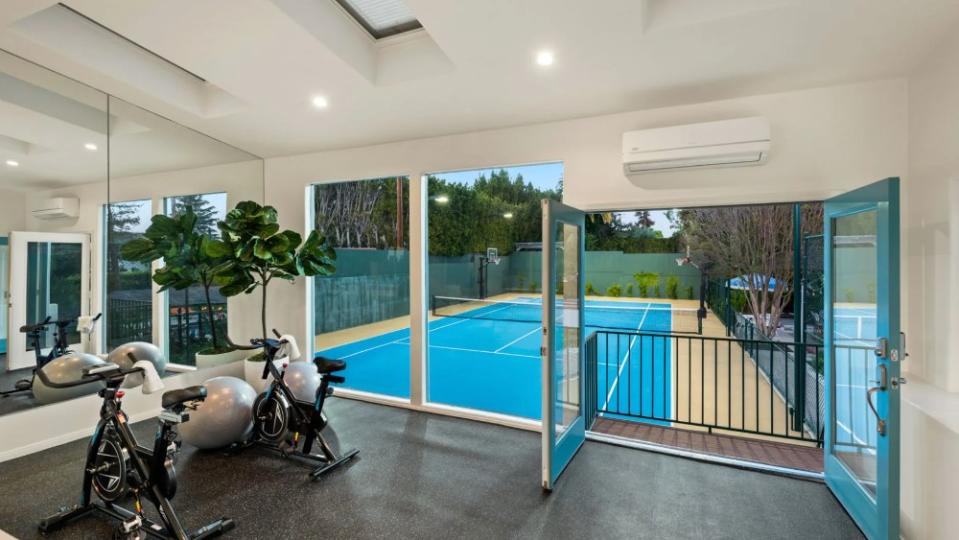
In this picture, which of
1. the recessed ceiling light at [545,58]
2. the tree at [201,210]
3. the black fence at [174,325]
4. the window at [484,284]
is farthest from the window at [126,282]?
the recessed ceiling light at [545,58]

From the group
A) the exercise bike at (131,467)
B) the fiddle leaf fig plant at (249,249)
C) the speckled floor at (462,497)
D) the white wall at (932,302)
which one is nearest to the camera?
the white wall at (932,302)

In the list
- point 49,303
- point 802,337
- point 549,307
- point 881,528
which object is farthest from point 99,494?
point 802,337

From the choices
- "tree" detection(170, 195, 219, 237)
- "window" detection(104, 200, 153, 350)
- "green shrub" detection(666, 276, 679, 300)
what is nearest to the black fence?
"window" detection(104, 200, 153, 350)

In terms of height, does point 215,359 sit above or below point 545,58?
below

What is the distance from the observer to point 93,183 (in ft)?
12.6

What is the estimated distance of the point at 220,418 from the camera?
325 cm

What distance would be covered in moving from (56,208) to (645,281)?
7.74 meters

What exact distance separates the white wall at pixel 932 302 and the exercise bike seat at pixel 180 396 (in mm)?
3650

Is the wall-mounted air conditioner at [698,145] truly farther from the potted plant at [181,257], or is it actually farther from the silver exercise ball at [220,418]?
the potted plant at [181,257]

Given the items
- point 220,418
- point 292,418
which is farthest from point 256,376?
point 292,418

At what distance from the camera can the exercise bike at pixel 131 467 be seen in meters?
2.20

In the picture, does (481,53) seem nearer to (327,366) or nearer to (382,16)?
(382,16)

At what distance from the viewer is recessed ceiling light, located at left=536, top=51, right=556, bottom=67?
2672 millimetres

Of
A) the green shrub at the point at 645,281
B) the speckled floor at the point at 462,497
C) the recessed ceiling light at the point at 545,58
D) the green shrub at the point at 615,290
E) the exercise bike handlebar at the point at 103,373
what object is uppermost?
the recessed ceiling light at the point at 545,58
